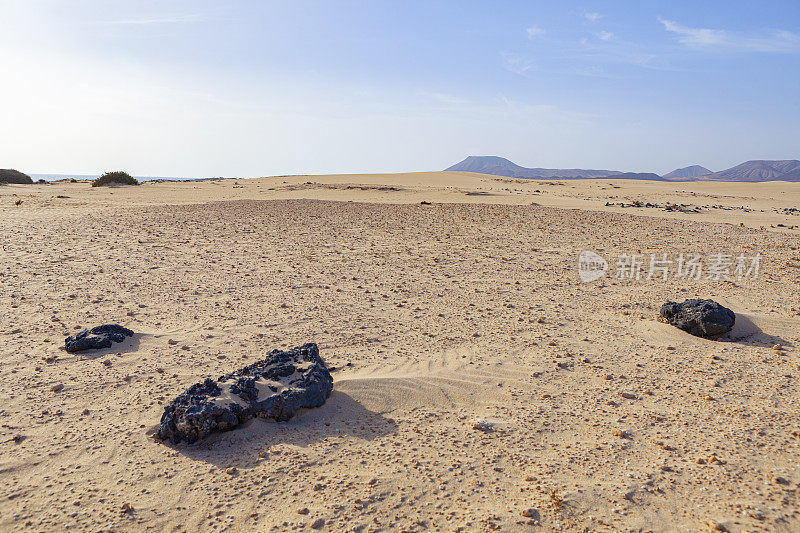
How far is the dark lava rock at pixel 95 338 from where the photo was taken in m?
5.22

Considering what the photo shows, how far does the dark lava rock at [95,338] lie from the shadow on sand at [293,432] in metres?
1.80

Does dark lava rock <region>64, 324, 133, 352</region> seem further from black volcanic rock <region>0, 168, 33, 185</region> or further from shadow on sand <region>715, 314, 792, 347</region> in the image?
black volcanic rock <region>0, 168, 33, 185</region>

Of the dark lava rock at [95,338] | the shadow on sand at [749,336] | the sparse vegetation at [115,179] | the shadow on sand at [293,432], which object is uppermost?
the sparse vegetation at [115,179]

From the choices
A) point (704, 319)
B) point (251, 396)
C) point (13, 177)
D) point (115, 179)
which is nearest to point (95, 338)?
point (251, 396)

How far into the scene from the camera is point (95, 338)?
208 inches

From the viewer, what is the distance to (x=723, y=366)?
209 inches

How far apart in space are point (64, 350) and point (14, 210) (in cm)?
1231

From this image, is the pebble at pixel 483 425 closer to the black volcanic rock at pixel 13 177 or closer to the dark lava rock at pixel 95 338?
the dark lava rock at pixel 95 338

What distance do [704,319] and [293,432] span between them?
4.87 metres

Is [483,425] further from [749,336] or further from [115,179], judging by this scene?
[115,179]

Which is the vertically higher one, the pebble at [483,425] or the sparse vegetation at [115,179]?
the sparse vegetation at [115,179]

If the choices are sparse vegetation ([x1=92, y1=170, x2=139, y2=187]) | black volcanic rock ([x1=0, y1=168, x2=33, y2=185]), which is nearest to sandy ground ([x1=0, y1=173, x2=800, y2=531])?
sparse vegetation ([x1=92, y1=170, x2=139, y2=187])

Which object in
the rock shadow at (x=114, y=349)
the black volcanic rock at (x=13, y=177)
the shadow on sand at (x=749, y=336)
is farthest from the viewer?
the black volcanic rock at (x=13, y=177)

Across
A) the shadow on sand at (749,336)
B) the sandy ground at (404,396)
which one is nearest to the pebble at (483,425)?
the sandy ground at (404,396)
